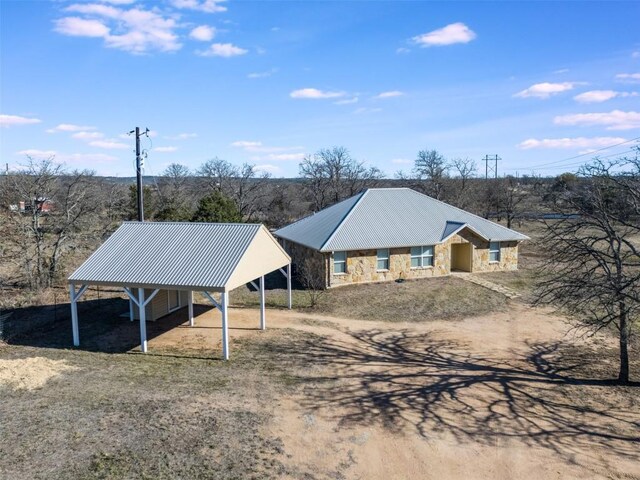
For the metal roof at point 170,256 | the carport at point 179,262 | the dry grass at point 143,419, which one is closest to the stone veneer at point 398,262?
the carport at point 179,262

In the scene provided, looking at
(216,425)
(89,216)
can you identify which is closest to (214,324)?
(216,425)

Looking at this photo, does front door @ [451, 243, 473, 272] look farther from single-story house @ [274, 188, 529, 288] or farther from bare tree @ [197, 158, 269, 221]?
bare tree @ [197, 158, 269, 221]

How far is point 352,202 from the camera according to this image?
106 feet

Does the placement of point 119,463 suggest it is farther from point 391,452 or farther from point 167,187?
point 167,187

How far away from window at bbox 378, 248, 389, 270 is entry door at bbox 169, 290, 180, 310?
38.9 ft

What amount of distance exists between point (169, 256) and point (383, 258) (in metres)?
14.1

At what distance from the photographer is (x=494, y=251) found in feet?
103

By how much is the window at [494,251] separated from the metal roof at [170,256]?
18.3m

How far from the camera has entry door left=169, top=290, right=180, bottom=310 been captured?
2261 cm

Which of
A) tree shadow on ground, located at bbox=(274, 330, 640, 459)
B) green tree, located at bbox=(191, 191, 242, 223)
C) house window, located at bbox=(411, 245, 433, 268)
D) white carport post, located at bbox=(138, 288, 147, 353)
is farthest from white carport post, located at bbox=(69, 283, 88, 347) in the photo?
house window, located at bbox=(411, 245, 433, 268)

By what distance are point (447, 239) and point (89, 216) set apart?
22205 mm

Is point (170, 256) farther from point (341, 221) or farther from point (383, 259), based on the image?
point (383, 259)

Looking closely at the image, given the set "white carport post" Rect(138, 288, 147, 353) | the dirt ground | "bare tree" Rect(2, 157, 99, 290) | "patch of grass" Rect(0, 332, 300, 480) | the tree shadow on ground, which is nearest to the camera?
"patch of grass" Rect(0, 332, 300, 480)

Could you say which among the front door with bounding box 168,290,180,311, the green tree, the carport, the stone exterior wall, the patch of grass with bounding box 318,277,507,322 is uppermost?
the green tree
